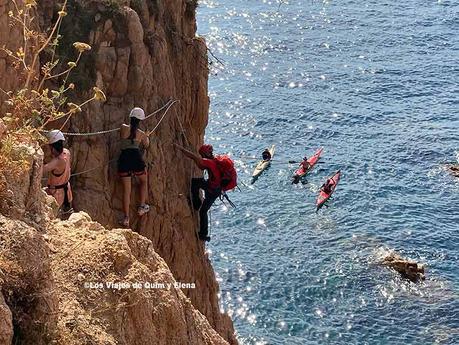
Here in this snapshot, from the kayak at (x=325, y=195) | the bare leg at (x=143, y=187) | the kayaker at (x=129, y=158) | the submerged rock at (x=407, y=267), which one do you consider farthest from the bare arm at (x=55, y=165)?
the kayak at (x=325, y=195)

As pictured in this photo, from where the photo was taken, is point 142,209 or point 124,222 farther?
point 142,209

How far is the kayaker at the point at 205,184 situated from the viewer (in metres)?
16.3

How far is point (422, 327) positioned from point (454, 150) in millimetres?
15938

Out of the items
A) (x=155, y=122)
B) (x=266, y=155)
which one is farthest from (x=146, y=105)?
(x=266, y=155)

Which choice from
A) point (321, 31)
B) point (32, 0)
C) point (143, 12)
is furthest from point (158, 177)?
point (321, 31)

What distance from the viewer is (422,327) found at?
2719 centimetres

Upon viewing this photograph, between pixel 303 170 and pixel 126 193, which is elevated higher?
pixel 303 170

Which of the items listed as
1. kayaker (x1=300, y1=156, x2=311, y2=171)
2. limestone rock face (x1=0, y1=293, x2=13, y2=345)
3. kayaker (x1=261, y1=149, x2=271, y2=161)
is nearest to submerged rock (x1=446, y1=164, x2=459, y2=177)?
kayaker (x1=300, y1=156, x2=311, y2=171)

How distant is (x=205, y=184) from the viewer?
17.4m

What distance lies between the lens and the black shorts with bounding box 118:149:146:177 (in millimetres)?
14656

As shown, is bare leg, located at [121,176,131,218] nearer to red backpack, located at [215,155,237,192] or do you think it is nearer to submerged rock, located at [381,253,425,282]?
red backpack, located at [215,155,237,192]

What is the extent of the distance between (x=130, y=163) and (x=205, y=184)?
3105 mm

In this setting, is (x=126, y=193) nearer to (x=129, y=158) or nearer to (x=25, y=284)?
(x=129, y=158)

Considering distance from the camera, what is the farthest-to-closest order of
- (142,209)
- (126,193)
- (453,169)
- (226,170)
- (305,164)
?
(453,169) → (305,164) → (226,170) → (142,209) → (126,193)
